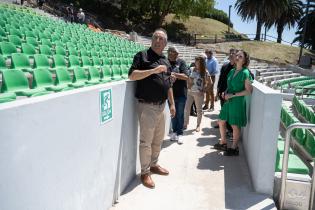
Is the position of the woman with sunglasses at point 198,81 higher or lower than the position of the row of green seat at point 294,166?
higher

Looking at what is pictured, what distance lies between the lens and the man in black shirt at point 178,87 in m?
6.00

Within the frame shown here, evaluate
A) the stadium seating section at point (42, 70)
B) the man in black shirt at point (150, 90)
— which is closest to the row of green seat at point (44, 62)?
the stadium seating section at point (42, 70)

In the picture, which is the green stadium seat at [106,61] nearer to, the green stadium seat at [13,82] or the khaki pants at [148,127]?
the green stadium seat at [13,82]

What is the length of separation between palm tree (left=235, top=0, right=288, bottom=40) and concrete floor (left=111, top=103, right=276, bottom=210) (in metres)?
43.7

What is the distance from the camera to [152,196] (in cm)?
426

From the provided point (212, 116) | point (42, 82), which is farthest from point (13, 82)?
point (212, 116)

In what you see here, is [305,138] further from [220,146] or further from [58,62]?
[58,62]

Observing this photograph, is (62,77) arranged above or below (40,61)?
below

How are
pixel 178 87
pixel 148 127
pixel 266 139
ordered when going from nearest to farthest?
1. pixel 266 139
2. pixel 148 127
3. pixel 178 87

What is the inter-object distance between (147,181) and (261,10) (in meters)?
48.1

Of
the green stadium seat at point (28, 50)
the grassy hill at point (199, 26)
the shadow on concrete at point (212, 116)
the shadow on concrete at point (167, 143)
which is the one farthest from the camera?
the grassy hill at point (199, 26)

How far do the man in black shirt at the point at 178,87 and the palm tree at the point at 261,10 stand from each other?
42.9 meters

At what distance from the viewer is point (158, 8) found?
137 ft

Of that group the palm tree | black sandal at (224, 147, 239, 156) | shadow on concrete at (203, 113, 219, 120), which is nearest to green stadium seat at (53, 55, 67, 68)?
black sandal at (224, 147, 239, 156)
